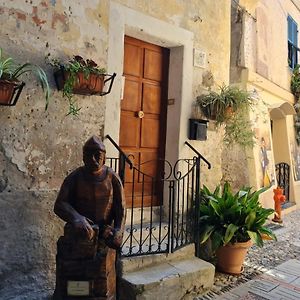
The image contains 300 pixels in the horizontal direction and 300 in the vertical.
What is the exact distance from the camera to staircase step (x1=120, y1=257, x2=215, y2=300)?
9.78 ft

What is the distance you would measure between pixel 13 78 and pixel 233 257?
3.04 metres

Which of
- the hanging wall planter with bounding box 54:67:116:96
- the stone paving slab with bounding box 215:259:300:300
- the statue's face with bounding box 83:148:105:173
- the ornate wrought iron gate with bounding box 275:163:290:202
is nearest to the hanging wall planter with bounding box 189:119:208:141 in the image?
the hanging wall planter with bounding box 54:67:116:96

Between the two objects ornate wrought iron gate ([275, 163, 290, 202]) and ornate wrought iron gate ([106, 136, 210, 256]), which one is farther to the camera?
ornate wrought iron gate ([275, 163, 290, 202])

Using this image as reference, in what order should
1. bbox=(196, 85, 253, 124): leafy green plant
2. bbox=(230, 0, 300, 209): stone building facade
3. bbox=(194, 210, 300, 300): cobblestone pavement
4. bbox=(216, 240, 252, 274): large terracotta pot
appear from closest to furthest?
bbox=(194, 210, 300, 300): cobblestone pavement, bbox=(216, 240, 252, 274): large terracotta pot, bbox=(196, 85, 253, 124): leafy green plant, bbox=(230, 0, 300, 209): stone building facade

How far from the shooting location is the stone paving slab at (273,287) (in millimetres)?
3393

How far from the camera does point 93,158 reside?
2.40m

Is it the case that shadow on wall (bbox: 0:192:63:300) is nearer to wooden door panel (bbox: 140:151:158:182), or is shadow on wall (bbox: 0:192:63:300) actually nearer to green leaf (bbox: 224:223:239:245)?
wooden door panel (bbox: 140:151:158:182)

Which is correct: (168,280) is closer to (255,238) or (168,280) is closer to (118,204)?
(118,204)

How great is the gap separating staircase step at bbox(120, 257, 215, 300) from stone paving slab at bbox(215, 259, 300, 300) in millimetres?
275

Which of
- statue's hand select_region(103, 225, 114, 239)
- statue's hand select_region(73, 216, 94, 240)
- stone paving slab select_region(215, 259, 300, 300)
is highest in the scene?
statue's hand select_region(73, 216, 94, 240)

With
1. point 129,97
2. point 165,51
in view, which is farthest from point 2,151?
point 165,51

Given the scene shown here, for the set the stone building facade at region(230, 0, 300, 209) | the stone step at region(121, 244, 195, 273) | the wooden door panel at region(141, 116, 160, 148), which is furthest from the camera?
the stone building facade at region(230, 0, 300, 209)

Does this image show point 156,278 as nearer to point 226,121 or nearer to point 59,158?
point 59,158

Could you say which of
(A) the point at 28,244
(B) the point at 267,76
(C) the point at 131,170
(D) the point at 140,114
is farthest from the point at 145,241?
(B) the point at 267,76
